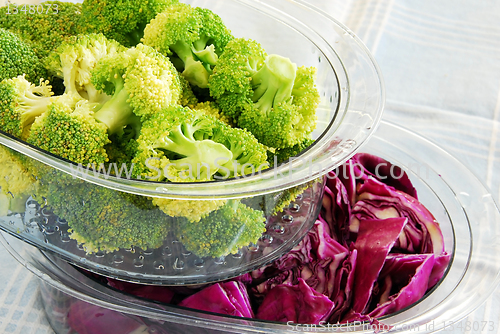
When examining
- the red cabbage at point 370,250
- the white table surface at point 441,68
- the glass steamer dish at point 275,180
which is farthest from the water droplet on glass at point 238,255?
the white table surface at point 441,68

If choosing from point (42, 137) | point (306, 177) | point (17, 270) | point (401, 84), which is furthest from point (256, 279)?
point (401, 84)

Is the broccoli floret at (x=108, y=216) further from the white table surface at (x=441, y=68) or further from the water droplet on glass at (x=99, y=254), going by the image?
the white table surface at (x=441, y=68)

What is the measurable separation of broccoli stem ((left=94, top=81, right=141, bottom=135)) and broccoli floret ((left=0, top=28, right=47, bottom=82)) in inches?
6.3

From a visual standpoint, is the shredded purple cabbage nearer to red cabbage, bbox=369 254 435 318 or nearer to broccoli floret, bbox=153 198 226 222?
red cabbage, bbox=369 254 435 318

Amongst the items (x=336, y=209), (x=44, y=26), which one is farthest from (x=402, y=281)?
(x=44, y=26)

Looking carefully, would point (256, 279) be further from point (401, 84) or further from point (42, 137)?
point (401, 84)

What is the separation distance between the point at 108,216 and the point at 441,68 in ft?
4.40

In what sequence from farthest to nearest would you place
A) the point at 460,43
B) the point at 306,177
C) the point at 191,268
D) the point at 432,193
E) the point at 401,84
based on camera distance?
the point at 460,43
the point at 401,84
the point at 432,193
the point at 191,268
the point at 306,177

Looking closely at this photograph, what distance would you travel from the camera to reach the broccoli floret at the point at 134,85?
2.19ft

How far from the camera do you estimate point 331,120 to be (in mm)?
788

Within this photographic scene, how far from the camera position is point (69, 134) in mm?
646

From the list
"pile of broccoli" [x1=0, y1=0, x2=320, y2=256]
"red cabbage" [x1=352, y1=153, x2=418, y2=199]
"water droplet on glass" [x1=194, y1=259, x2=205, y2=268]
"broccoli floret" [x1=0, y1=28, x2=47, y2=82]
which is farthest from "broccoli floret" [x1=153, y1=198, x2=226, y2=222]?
"red cabbage" [x1=352, y1=153, x2=418, y2=199]

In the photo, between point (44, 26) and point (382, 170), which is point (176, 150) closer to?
point (44, 26)

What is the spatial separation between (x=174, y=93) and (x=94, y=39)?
0.18 meters
